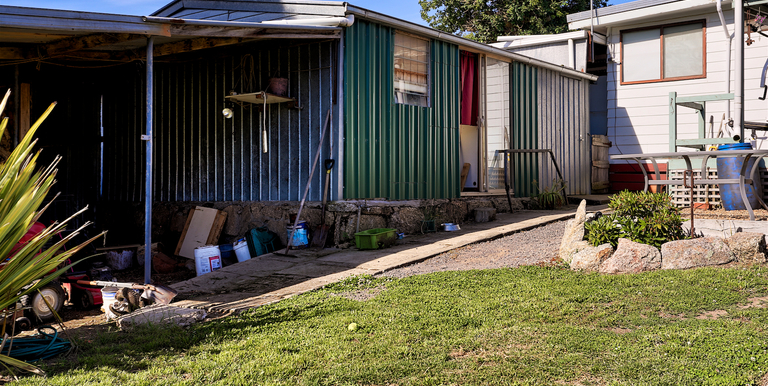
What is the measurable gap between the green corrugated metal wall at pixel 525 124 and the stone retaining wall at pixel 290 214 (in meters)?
0.50

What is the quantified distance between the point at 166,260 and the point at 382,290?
5.01 m

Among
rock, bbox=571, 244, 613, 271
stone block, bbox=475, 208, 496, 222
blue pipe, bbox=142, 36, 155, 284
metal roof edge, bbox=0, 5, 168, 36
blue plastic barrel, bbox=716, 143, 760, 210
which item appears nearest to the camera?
metal roof edge, bbox=0, 5, 168, 36

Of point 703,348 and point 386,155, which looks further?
point 386,155

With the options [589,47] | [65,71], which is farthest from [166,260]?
[589,47]

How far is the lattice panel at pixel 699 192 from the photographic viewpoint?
27.4 feet

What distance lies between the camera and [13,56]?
8.34 metres

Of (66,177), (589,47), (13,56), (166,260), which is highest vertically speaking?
(589,47)

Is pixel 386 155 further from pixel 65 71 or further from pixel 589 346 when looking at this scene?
pixel 65 71

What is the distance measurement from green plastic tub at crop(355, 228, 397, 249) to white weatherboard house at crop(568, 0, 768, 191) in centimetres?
778

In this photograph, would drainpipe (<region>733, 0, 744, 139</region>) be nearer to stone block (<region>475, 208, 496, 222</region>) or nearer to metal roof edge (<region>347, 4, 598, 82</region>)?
metal roof edge (<region>347, 4, 598, 82</region>)

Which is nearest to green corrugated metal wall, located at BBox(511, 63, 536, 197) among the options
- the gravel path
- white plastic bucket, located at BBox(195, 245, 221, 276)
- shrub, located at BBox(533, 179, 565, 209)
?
shrub, located at BBox(533, 179, 565, 209)

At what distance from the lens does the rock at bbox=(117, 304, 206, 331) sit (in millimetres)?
4793

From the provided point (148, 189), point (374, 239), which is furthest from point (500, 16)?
point (148, 189)

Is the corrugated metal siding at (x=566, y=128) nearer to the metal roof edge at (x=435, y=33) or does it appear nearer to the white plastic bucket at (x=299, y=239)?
the metal roof edge at (x=435, y=33)
